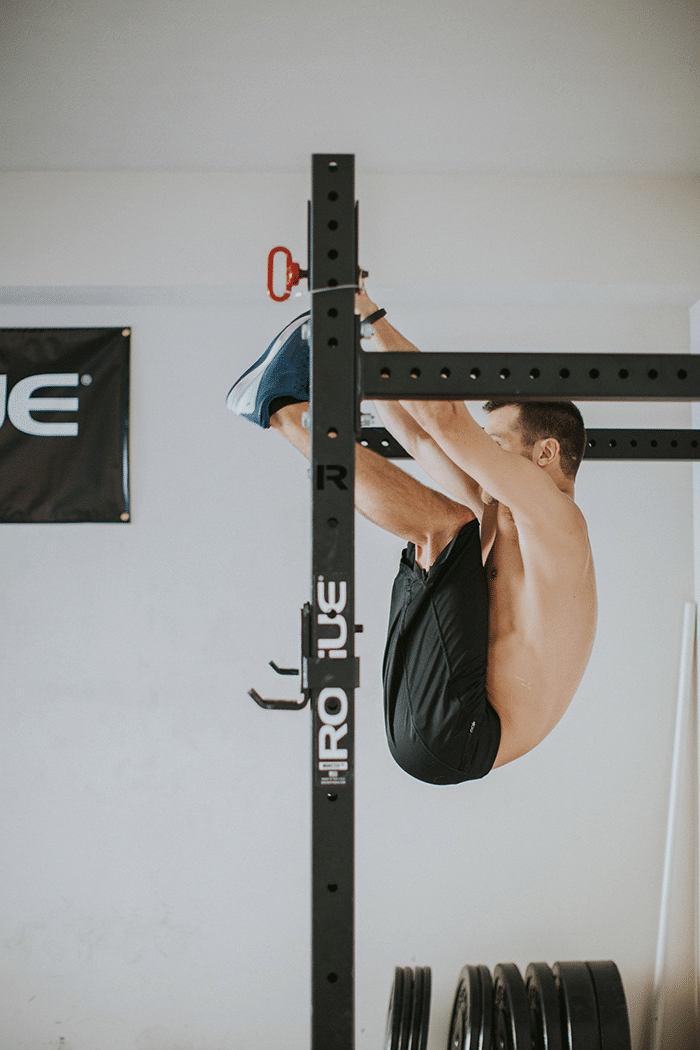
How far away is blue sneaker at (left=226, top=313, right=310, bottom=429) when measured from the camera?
1.27 m

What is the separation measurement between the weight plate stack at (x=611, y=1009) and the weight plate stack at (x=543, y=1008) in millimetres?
130

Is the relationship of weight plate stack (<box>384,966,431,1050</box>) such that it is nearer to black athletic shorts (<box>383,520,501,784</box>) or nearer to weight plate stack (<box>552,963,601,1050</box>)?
weight plate stack (<box>552,963,601,1050</box>)

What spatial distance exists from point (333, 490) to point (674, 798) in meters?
2.35

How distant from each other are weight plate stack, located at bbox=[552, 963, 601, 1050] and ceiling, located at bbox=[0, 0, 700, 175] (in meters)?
2.78

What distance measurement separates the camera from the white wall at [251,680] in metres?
2.49

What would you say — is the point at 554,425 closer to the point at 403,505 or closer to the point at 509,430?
the point at 509,430

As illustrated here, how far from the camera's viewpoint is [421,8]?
1.68m

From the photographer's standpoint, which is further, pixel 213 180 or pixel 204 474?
pixel 204 474

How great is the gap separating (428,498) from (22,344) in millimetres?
2039

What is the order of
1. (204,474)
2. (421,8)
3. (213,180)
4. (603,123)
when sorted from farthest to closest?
(204,474) < (213,180) < (603,123) < (421,8)

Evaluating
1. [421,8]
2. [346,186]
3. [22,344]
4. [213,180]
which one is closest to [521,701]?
[346,186]

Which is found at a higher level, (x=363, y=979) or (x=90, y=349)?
(x=90, y=349)

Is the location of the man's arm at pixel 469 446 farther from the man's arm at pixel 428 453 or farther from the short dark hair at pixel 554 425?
the short dark hair at pixel 554 425

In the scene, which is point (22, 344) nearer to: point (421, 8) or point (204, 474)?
point (204, 474)
